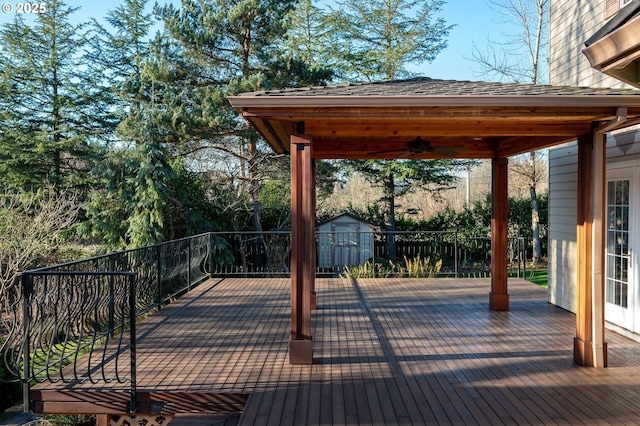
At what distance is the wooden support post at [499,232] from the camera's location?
20.8 feet

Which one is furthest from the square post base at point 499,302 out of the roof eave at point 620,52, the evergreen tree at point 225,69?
the evergreen tree at point 225,69

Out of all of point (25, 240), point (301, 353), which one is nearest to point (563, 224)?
point (301, 353)

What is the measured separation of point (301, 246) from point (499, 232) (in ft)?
11.2

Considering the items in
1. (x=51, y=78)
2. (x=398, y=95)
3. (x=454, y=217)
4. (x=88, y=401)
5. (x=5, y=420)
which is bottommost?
(x=5, y=420)

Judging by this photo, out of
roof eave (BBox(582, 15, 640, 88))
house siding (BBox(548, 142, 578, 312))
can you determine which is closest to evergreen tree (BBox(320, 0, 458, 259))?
house siding (BBox(548, 142, 578, 312))

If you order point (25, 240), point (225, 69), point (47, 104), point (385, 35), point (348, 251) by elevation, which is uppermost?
point (385, 35)

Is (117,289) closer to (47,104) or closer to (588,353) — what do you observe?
(588,353)

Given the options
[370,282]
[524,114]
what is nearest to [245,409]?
[524,114]

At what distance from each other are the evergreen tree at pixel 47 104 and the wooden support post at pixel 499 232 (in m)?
13.5

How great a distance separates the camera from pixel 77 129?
16344 mm

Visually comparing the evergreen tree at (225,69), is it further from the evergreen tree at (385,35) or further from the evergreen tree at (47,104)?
the evergreen tree at (47,104)

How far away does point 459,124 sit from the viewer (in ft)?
15.3

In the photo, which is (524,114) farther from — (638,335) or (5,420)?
(5,420)

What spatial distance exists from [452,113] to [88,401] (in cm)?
392
